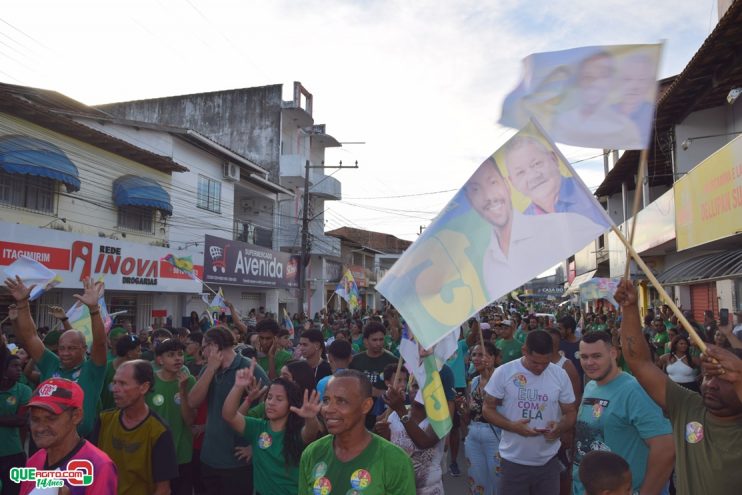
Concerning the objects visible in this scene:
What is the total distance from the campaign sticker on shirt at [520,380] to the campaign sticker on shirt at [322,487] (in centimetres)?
238

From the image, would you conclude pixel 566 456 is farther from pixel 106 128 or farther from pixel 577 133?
pixel 106 128

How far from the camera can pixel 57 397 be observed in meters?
3.11

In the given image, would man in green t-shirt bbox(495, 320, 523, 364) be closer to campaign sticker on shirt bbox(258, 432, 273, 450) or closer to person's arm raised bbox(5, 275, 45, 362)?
campaign sticker on shirt bbox(258, 432, 273, 450)

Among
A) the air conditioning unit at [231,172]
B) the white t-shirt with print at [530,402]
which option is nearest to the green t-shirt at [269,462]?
the white t-shirt with print at [530,402]

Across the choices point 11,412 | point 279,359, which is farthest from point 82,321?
point 279,359

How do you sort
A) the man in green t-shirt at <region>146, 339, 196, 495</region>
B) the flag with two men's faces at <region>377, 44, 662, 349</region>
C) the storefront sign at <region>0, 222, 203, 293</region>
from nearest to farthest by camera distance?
the flag with two men's faces at <region>377, 44, 662, 349</region> < the man in green t-shirt at <region>146, 339, 196, 495</region> < the storefront sign at <region>0, 222, 203, 293</region>

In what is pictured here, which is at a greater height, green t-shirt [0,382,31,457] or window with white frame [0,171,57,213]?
window with white frame [0,171,57,213]

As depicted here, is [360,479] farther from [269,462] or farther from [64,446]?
[64,446]

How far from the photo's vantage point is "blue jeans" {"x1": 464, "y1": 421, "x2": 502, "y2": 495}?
5.32 m

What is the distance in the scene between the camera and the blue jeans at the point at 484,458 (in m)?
5.32

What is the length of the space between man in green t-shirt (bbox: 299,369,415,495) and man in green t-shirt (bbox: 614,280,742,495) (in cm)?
151

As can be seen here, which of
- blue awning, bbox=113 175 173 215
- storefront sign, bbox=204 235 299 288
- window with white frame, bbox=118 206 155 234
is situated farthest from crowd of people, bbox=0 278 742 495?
storefront sign, bbox=204 235 299 288

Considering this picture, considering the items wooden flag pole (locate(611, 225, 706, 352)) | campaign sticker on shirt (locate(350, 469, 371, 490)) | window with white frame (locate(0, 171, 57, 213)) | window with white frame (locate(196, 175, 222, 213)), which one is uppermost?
window with white frame (locate(196, 175, 222, 213))

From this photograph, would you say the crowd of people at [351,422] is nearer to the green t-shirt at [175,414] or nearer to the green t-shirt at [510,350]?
the green t-shirt at [175,414]
